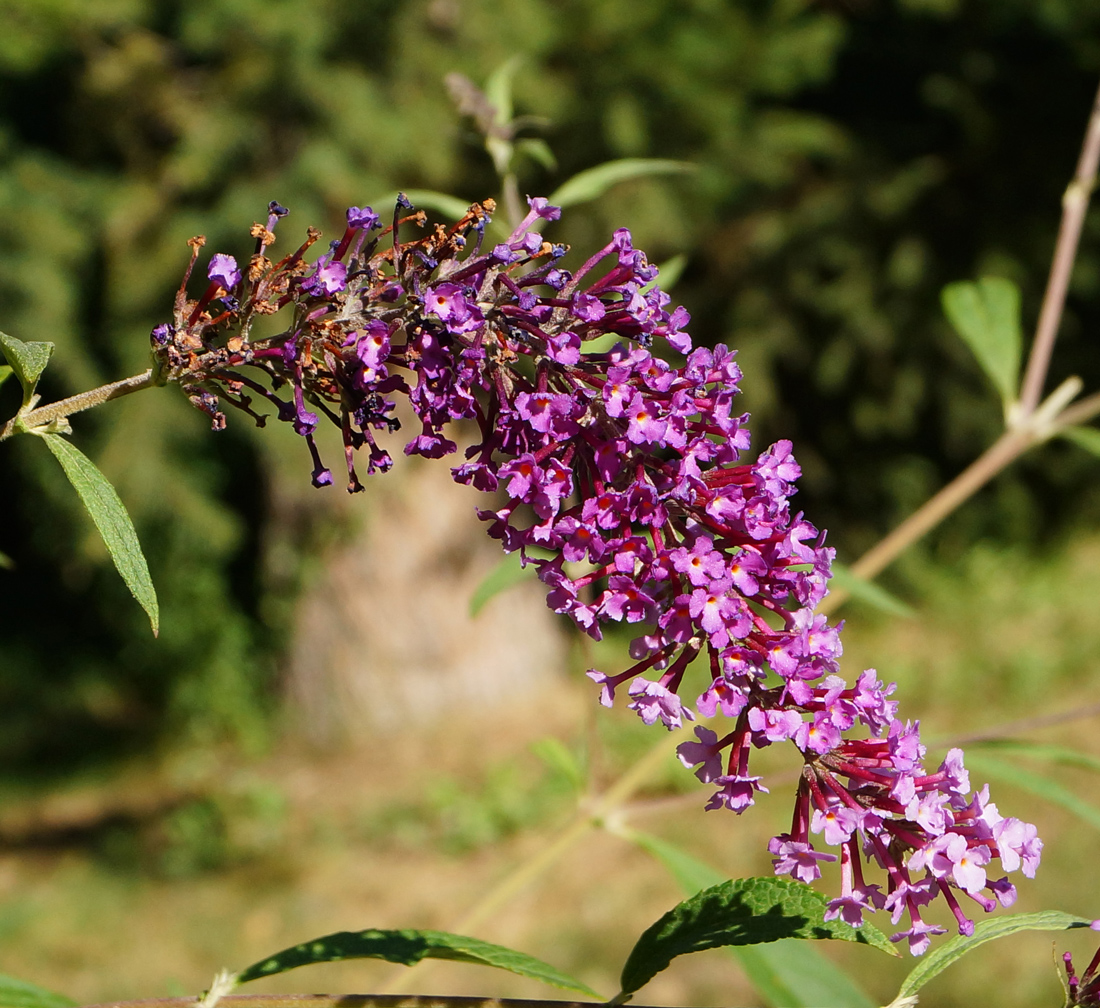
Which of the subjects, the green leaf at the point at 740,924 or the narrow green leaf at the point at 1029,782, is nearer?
the green leaf at the point at 740,924

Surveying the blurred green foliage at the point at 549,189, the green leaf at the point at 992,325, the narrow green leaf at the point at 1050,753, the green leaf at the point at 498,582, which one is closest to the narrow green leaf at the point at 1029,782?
the narrow green leaf at the point at 1050,753

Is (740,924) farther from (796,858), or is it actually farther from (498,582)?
(498,582)

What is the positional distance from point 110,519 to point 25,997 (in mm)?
669

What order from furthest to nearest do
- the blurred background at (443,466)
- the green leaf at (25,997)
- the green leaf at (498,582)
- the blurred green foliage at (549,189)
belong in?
1. the blurred green foliage at (549,189)
2. the blurred background at (443,466)
3. the green leaf at (498,582)
4. the green leaf at (25,997)

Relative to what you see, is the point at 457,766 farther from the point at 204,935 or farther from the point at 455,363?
the point at 455,363

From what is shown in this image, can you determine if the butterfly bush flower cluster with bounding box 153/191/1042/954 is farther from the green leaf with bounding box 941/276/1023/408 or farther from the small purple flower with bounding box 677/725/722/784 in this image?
the green leaf with bounding box 941/276/1023/408

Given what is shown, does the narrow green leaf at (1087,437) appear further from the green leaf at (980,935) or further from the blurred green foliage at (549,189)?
the blurred green foliage at (549,189)

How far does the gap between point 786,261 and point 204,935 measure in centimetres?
552

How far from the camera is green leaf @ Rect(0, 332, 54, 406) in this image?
1.00m

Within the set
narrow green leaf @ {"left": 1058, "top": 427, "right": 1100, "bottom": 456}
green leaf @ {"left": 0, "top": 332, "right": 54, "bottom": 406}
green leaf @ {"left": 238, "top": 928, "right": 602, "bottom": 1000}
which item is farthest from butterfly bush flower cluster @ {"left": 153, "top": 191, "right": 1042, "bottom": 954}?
narrow green leaf @ {"left": 1058, "top": 427, "right": 1100, "bottom": 456}

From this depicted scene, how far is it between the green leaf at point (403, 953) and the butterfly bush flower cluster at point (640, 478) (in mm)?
311

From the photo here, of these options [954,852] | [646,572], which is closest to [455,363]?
[646,572]

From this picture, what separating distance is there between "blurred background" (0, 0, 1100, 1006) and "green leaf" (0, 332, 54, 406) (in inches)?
187

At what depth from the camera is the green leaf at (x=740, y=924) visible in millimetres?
1054
